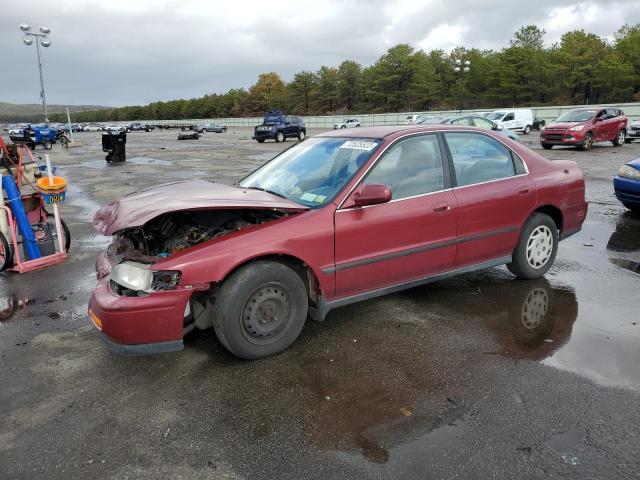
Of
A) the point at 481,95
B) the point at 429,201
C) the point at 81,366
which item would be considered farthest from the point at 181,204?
the point at 481,95

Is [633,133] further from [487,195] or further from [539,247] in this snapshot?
[487,195]

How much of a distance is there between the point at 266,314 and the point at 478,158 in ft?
8.21

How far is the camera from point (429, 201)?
4.02 meters

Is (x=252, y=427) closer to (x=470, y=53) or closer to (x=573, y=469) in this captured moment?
(x=573, y=469)

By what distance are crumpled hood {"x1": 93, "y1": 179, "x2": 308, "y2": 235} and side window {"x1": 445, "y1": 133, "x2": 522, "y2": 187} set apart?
5.28 ft

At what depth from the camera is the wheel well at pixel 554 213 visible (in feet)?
16.2

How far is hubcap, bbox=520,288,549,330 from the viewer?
4.09 metres

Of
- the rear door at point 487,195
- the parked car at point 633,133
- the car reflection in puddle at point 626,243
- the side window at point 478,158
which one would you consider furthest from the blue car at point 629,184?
the parked car at point 633,133

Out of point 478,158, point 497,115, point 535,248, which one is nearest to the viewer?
point 478,158

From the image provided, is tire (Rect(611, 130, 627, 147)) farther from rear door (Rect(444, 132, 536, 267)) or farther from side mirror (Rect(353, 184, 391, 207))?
side mirror (Rect(353, 184, 391, 207))

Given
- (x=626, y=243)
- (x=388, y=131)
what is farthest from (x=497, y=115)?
(x=388, y=131)

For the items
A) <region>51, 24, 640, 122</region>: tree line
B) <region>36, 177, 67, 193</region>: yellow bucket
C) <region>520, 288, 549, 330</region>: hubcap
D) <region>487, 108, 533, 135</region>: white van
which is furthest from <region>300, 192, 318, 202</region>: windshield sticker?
<region>51, 24, 640, 122</region>: tree line

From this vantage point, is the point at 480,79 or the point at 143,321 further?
the point at 480,79

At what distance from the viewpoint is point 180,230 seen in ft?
12.8
